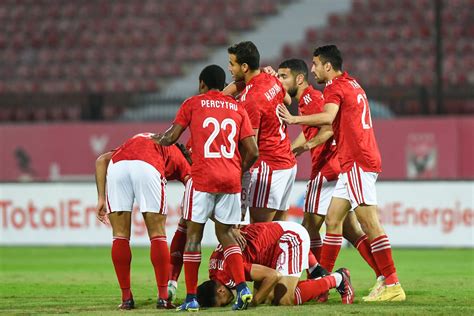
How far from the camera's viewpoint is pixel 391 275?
424 inches

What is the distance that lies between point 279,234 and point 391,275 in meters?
1.24

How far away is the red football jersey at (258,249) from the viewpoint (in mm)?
10164

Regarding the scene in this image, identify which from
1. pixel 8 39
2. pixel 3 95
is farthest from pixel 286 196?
pixel 8 39

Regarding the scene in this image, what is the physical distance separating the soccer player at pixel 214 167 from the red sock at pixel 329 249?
5.68 ft

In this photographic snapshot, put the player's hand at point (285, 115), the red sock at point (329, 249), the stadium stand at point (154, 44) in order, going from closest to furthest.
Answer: the player's hand at point (285, 115), the red sock at point (329, 249), the stadium stand at point (154, 44)

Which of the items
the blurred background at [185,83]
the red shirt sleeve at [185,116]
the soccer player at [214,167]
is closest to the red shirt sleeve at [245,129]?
the soccer player at [214,167]

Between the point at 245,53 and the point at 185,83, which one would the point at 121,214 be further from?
the point at 185,83

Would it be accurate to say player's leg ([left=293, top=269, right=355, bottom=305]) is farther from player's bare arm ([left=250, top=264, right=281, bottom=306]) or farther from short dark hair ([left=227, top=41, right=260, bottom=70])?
short dark hair ([left=227, top=41, right=260, bottom=70])

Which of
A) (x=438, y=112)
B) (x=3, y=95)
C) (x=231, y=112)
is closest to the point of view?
(x=231, y=112)

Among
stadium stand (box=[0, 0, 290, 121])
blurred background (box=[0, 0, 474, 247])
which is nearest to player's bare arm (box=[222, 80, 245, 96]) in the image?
blurred background (box=[0, 0, 474, 247])

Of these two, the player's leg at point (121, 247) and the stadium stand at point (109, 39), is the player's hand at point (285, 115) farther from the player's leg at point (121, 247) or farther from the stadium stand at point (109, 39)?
the stadium stand at point (109, 39)

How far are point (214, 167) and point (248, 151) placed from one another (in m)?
0.39

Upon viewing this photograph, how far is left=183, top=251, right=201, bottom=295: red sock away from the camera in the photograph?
983 centimetres

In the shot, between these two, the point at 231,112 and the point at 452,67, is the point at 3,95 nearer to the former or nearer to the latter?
the point at 452,67
